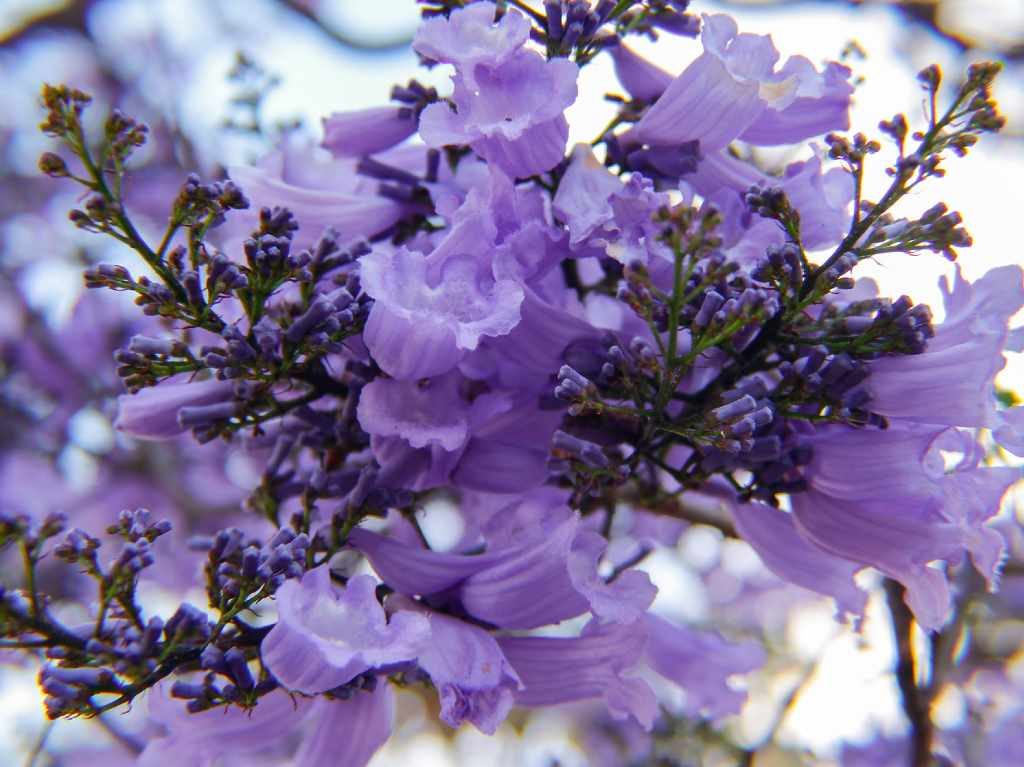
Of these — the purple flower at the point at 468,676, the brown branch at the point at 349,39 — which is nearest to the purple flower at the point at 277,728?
the purple flower at the point at 468,676

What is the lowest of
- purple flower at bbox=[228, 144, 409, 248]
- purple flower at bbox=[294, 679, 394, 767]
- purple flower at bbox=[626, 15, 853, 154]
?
purple flower at bbox=[294, 679, 394, 767]

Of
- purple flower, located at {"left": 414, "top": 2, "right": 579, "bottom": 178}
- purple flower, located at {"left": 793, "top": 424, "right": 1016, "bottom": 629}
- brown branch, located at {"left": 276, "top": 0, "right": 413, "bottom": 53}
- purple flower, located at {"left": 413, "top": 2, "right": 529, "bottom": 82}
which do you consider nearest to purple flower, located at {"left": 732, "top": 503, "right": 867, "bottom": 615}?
purple flower, located at {"left": 793, "top": 424, "right": 1016, "bottom": 629}

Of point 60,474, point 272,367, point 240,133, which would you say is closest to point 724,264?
point 272,367

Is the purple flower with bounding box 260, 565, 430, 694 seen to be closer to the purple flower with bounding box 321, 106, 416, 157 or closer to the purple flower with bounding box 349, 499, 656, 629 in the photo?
the purple flower with bounding box 349, 499, 656, 629

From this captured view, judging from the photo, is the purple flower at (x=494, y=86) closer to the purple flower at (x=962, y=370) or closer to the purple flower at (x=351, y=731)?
the purple flower at (x=962, y=370)

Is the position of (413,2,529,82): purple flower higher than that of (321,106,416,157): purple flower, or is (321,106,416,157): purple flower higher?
(413,2,529,82): purple flower

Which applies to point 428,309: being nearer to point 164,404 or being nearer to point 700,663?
point 164,404

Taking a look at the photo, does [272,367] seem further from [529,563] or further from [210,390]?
[529,563]
